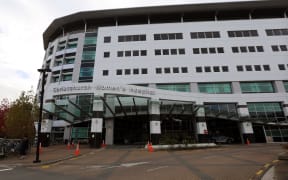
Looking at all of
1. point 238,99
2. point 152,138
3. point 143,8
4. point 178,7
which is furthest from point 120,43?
point 238,99

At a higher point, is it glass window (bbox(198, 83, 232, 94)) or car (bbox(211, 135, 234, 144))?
glass window (bbox(198, 83, 232, 94))

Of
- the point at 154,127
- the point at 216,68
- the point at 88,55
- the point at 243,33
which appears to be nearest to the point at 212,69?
the point at 216,68

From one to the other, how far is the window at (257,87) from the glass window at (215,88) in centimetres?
275

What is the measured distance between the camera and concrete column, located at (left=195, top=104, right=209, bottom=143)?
26.5 meters

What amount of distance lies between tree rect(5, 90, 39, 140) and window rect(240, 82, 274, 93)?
33.5m

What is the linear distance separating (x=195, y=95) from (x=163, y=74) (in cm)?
835

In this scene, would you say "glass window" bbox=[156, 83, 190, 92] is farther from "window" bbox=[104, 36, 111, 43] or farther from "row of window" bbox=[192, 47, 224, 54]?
"window" bbox=[104, 36, 111, 43]

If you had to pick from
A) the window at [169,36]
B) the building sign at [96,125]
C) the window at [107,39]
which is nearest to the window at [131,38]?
the window at [107,39]

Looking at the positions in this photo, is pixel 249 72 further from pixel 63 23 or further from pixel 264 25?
pixel 63 23

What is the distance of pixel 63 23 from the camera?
4375 cm

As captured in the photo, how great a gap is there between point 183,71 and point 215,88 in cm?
676

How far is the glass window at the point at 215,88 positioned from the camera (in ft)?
104

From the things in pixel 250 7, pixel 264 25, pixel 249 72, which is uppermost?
pixel 250 7

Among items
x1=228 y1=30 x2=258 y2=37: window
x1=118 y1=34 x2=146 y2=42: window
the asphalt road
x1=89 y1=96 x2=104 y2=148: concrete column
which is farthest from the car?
x1=118 y1=34 x2=146 y2=42: window
